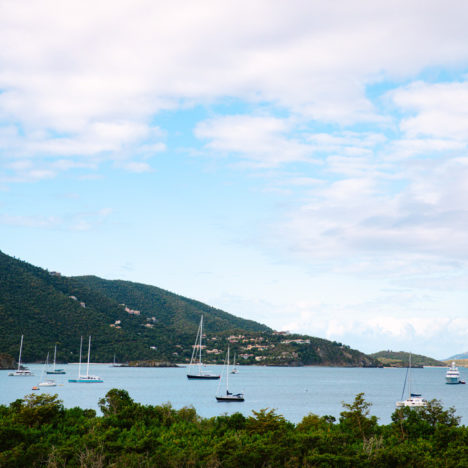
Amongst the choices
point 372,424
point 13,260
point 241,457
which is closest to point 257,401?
point 372,424

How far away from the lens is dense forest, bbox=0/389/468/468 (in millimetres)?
18609

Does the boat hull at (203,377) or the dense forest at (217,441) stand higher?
the dense forest at (217,441)

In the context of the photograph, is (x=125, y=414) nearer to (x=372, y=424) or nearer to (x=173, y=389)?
(x=372, y=424)

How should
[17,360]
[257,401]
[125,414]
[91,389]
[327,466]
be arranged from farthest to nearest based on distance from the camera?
[17,360]
[91,389]
[257,401]
[125,414]
[327,466]

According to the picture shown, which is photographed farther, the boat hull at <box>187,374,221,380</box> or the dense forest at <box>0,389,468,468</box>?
the boat hull at <box>187,374,221,380</box>

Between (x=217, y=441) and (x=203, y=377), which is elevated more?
(x=217, y=441)

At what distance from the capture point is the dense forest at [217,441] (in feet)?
61.1

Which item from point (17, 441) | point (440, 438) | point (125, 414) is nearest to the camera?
point (17, 441)

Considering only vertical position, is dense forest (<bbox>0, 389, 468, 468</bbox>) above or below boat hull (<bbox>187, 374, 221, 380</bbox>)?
above

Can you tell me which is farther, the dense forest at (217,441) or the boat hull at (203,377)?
the boat hull at (203,377)

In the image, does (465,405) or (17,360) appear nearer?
(465,405)

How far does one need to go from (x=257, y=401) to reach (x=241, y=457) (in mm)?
81206

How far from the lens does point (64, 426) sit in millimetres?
22797

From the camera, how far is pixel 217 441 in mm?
20891
